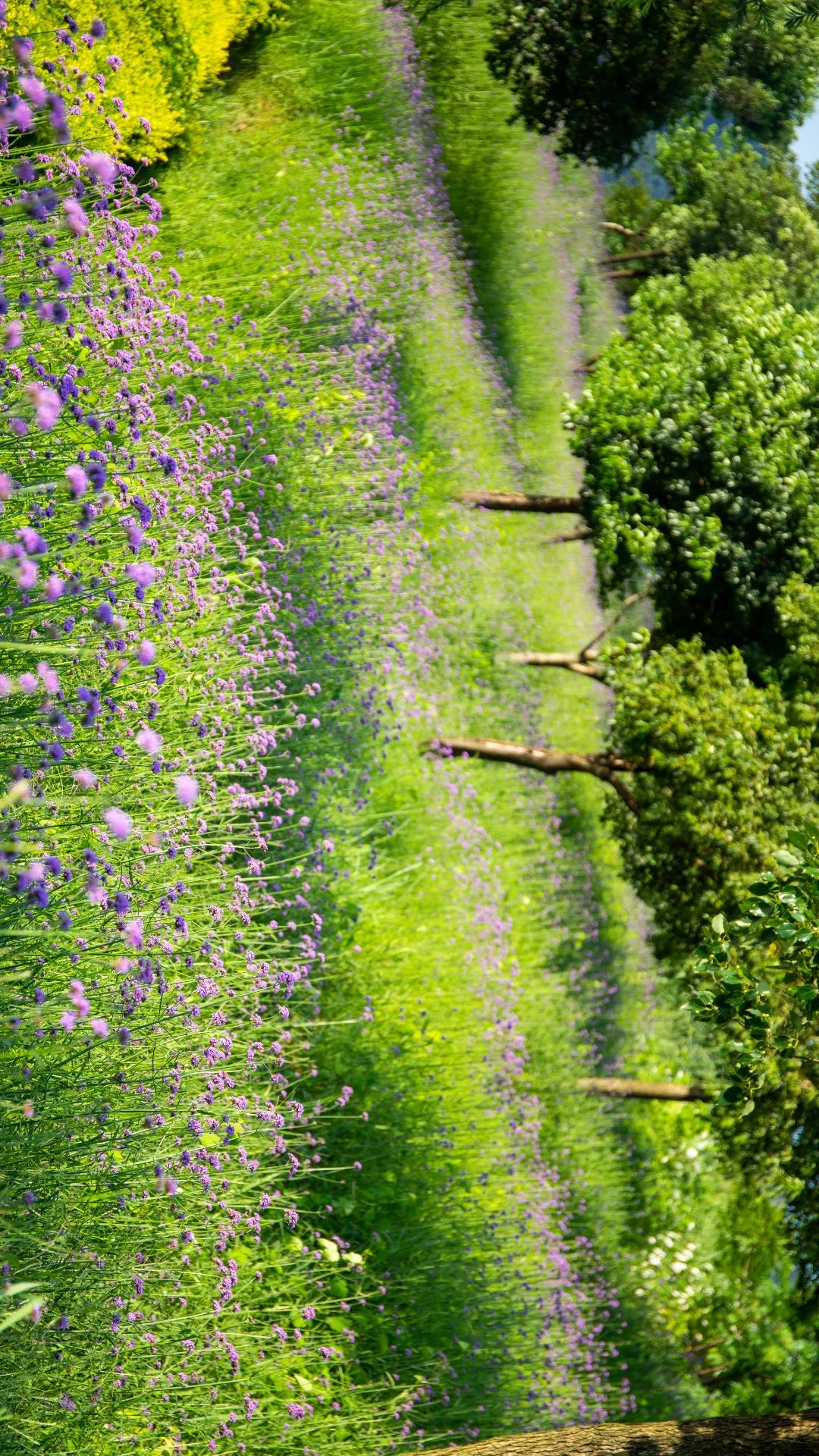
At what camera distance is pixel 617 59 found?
32.2 ft

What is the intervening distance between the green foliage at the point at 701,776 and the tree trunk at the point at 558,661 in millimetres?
2508

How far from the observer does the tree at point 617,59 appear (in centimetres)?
962

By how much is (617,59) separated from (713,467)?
404 cm

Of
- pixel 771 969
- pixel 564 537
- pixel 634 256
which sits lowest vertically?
pixel 564 537

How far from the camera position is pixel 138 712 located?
3.87 meters

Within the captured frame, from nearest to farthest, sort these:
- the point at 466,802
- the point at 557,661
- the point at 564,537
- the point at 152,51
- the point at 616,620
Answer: the point at 152,51, the point at 466,802, the point at 616,620, the point at 557,661, the point at 564,537

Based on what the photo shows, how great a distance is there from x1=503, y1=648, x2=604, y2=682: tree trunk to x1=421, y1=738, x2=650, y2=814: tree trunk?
824 millimetres

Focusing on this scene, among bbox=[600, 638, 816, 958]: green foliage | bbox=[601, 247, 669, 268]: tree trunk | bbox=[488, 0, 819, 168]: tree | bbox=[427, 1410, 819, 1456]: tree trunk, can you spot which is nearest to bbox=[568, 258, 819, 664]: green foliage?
bbox=[600, 638, 816, 958]: green foliage

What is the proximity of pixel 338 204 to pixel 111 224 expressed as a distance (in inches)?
171

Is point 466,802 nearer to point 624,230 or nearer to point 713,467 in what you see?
point 713,467

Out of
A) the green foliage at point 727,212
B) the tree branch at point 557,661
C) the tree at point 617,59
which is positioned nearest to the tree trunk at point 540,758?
the tree branch at point 557,661

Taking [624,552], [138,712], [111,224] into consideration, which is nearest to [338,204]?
[624,552]

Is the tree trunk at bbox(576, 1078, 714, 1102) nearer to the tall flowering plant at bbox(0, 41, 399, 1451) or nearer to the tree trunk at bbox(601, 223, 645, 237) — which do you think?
the tall flowering plant at bbox(0, 41, 399, 1451)

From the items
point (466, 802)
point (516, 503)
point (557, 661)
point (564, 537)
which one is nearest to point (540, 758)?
point (466, 802)
